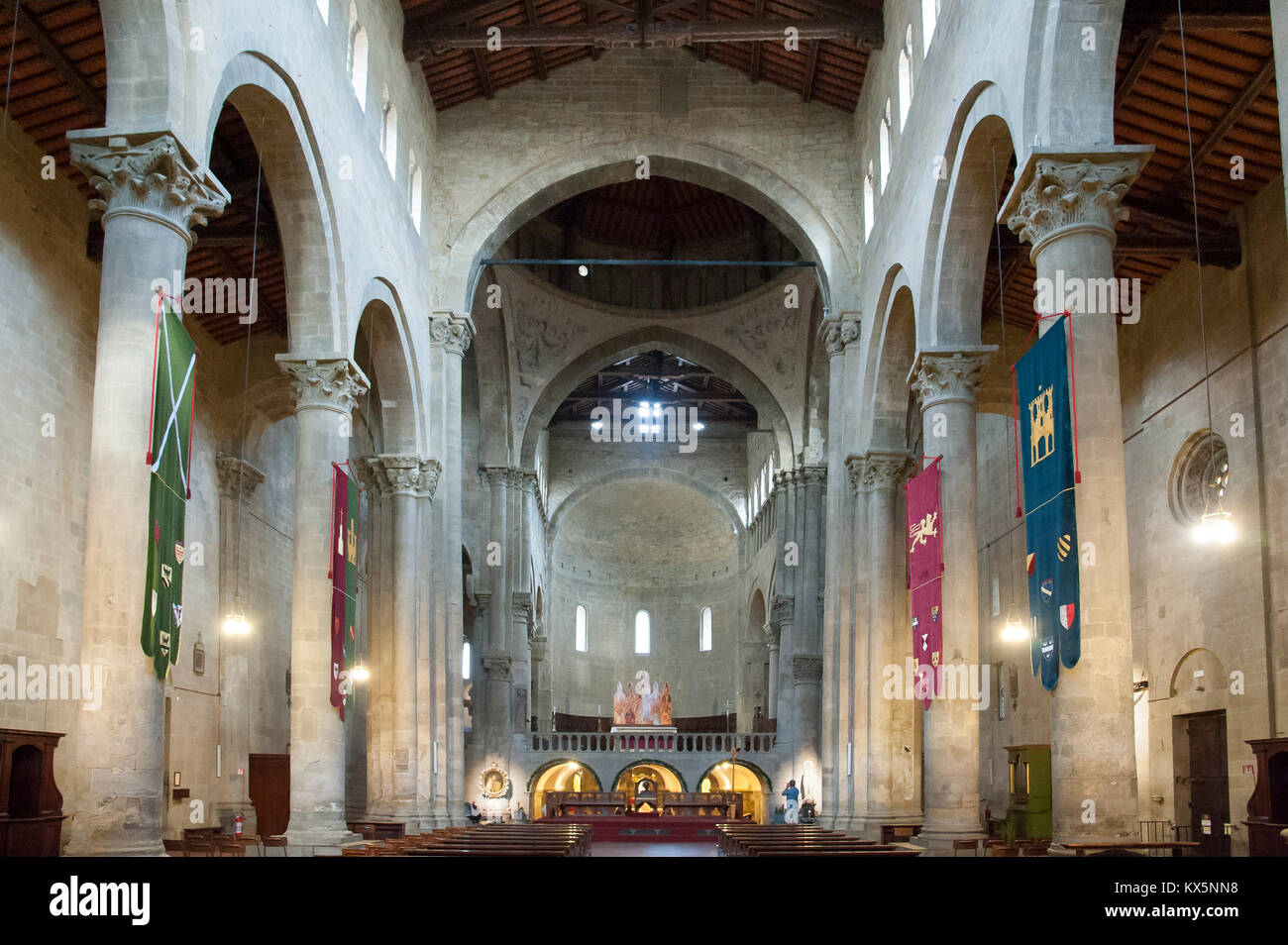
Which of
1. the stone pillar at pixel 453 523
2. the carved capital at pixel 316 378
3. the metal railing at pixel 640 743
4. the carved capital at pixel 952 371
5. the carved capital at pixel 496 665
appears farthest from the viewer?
the metal railing at pixel 640 743

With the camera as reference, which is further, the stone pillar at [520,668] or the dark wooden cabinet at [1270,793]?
the stone pillar at [520,668]

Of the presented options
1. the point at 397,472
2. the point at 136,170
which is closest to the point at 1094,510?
the point at 136,170

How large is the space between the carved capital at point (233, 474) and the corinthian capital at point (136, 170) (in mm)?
13080

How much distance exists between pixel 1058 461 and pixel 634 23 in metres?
14.9

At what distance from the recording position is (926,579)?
57.1ft

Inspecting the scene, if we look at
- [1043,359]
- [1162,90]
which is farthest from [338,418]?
[1162,90]

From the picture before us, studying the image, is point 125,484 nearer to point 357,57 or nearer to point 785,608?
point 357,57

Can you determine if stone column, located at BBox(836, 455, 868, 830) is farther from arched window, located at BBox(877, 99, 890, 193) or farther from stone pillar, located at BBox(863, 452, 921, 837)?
arched window, located at BBox(877, 99, 890, 193)

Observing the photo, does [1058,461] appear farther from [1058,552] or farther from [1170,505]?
[1170,505]

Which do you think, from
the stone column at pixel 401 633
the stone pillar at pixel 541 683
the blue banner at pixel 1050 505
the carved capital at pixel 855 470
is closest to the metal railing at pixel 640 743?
the stone pillar at pixel 541 683

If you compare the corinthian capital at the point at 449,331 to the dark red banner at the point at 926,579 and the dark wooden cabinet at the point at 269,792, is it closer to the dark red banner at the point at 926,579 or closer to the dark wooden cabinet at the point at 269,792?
the dark wooden cabinet at the point at 269,792

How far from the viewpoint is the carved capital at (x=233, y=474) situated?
24.2 m

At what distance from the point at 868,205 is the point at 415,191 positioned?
27.8 feet

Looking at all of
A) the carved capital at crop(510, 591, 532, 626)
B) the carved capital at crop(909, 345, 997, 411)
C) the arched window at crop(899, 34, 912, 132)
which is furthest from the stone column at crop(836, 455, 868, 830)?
the carved capital at crop(510, 591, 532, 626)
